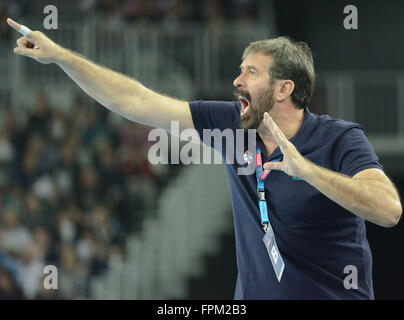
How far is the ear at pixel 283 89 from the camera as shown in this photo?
4.18 m

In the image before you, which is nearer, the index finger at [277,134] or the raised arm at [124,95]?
the index finger at [277,134]

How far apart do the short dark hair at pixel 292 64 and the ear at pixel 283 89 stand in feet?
0.07

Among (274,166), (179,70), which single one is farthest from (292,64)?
(179,70)

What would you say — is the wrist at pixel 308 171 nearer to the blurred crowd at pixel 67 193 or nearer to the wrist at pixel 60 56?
the wrist at pixel 60 56

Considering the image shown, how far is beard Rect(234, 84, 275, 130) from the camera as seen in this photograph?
410 cm

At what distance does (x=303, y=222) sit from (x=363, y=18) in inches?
432

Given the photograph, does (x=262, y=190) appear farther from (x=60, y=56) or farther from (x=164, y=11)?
(x=164, y=11)

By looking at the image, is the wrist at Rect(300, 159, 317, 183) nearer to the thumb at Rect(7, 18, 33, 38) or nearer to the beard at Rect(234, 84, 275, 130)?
the beard at Rect(234, 84, 275, 130)

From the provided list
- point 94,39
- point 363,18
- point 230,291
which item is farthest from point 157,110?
point 363,18

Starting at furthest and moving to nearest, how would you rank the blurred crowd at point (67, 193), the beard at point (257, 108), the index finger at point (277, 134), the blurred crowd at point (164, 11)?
1. the blurred crowd at point (164, 11)
2. the blurred crowd at point (67, 193)
3. the beard at point (257, 108)
4. the index finger at point (277, 134)

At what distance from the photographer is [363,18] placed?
14070 mm

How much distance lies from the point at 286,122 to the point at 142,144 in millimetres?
7491

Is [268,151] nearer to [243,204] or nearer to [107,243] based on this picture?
[243,204]

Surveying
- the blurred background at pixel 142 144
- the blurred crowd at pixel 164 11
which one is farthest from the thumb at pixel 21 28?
the blurred crowd at pixel 164 11
